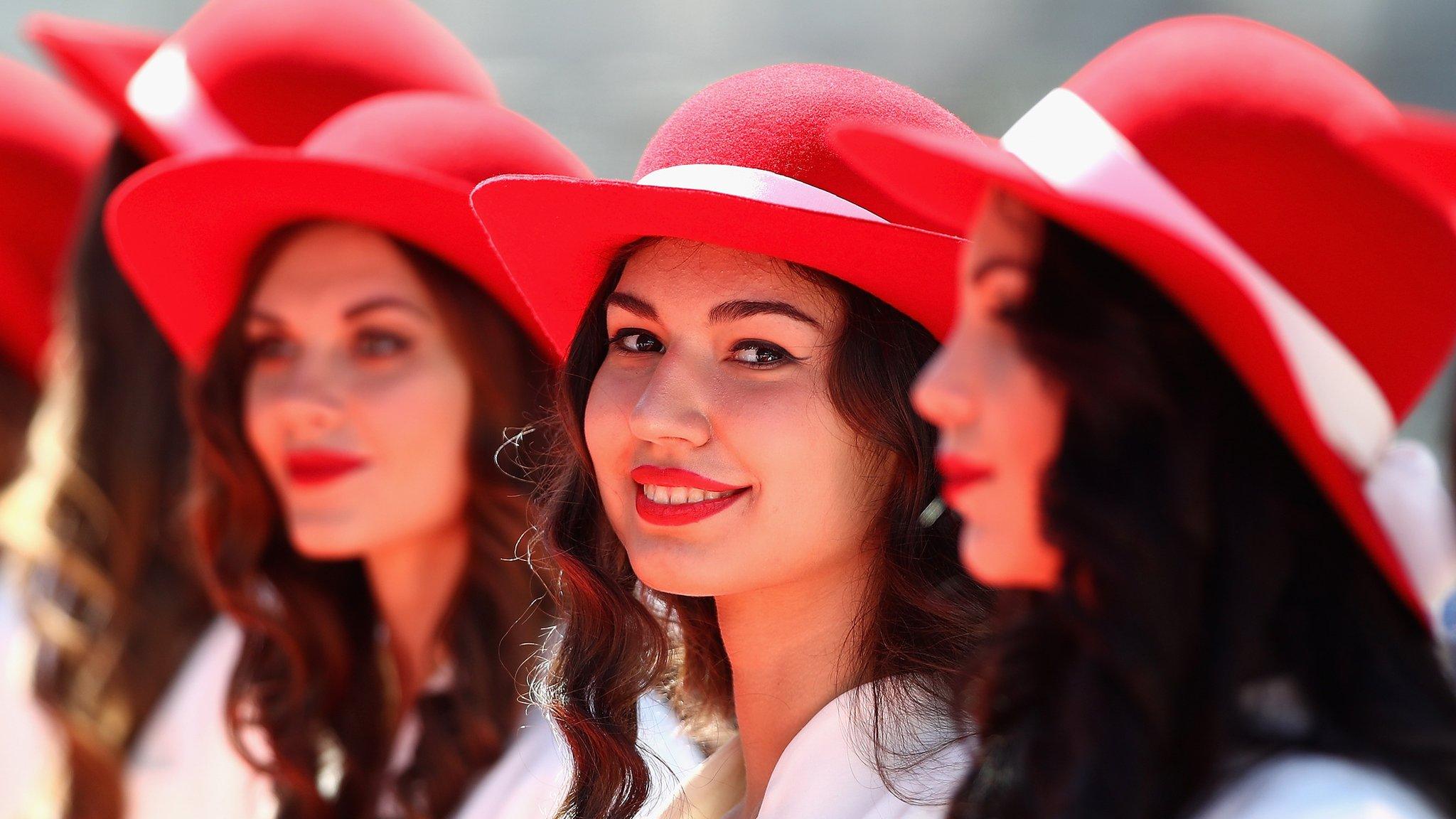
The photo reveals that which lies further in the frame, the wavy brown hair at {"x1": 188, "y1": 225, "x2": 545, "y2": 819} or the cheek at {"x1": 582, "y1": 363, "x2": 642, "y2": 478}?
the wavy brown hair at {"x1": 188, "y1": 225, "x2": 545, "y2": 819}

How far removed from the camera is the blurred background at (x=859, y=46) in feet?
13.5

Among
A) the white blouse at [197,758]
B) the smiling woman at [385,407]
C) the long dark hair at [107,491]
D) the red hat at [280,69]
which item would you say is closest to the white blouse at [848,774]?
the smiling woman at [385,407]

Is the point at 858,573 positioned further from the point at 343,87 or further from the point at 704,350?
the point at 343,87

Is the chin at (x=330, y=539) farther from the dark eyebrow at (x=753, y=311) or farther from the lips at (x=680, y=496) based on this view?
the dark eyebrow at (x=753, y=311)

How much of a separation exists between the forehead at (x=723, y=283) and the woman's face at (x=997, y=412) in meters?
0.57

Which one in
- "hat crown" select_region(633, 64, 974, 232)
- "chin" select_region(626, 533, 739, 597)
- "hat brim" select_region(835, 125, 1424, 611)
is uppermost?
"hat brim" select_region(835, 125, 1424, 611)

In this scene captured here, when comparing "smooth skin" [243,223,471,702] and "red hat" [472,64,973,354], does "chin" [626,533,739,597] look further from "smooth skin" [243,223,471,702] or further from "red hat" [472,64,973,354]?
"smooth skin" [243,223,471,702]

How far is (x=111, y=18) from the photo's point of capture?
5.60 meters

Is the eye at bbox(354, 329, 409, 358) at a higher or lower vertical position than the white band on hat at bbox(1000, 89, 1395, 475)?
lower

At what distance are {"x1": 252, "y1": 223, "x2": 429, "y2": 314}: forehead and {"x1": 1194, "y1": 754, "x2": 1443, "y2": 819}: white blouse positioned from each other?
2051 mm

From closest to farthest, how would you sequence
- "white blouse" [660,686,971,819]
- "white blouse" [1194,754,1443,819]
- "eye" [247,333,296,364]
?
"white blouse" [1194,754,1443,819] → "white blouse" [660,686,971,819] → "eye" [247,333,296,364]

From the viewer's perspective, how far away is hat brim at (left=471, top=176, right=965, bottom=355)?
6.96 feet

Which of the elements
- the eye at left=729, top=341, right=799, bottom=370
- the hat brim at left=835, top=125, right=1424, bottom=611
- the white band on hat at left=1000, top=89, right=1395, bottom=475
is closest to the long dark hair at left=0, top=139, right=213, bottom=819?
the eye at left=729, top=341, right=799, bottom=370

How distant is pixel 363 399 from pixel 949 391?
171cm
